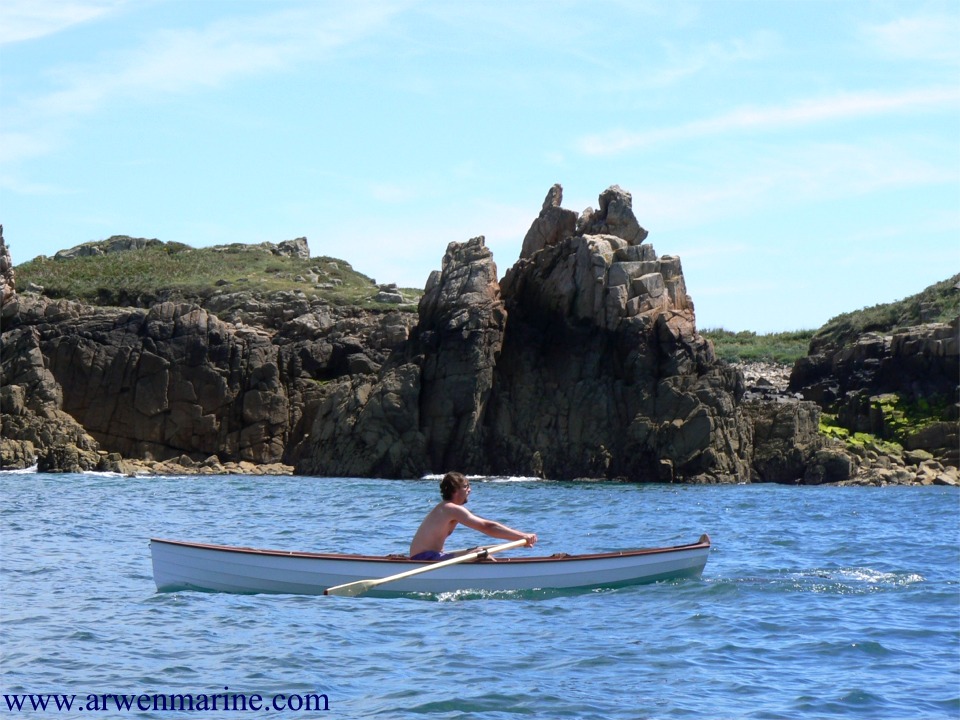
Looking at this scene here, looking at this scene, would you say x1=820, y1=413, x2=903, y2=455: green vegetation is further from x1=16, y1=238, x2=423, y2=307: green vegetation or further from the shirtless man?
the shirtless man

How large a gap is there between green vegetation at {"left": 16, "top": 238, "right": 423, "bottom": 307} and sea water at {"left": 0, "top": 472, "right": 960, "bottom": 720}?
50.7 meters

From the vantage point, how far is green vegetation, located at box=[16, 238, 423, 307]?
7800cm

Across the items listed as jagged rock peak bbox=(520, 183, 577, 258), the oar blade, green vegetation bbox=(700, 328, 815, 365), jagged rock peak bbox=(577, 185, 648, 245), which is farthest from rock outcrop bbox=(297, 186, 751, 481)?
the oar blade

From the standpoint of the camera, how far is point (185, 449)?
6219cm

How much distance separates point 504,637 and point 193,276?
75917 mm

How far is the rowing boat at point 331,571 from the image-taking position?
668 inches

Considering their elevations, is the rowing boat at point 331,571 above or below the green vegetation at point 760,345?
below

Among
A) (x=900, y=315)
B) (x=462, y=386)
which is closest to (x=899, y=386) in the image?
(x=900, y=315)

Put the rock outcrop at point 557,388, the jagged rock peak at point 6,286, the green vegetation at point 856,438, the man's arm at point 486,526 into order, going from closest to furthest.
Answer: the man's arm at point 486,526
the rock outcrop at point 557,388
the green vegetation at point 856,438
the jagged rock peak at point 6,286

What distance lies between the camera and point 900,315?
79.8 metres

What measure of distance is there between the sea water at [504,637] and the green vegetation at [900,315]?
5145cm

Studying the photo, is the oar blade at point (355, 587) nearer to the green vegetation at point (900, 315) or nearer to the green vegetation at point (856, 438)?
the green vegetation at point (856, 438)

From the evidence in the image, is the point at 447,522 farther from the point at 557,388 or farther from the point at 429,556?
the point at 557,388

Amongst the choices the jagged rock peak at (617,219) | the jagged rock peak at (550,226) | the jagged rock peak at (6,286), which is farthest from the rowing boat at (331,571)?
the jagged rock peak at (6,286)
